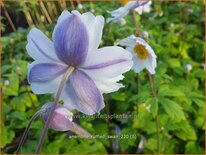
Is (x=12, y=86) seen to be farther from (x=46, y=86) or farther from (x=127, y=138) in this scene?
(x=46, y=86)

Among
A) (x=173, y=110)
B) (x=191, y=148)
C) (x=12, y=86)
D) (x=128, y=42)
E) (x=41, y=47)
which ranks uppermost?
(x=41, y=47)

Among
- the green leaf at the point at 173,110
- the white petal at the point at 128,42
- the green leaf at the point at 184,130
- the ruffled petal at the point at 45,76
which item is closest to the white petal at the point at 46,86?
the ruffled petal at the point at 45,76

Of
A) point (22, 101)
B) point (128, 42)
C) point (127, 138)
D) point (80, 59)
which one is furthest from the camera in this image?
point (22, 101)

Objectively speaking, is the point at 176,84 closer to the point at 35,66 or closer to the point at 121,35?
the point at 121,35

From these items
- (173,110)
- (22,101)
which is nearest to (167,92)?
(173,110)

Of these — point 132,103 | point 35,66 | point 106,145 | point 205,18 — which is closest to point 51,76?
point 35,66

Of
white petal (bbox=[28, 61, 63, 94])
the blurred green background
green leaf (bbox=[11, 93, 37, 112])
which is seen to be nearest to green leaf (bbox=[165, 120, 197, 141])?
the blurred green background
